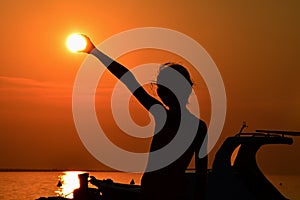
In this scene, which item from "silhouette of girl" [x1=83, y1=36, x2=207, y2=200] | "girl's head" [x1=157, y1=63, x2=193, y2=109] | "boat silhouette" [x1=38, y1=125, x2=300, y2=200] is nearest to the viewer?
"silhouette of girl" [x1=83, y1=36, x2=207, y2=200]

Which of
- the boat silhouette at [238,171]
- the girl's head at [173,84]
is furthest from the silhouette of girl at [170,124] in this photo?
the boat silhouette at [238,171]

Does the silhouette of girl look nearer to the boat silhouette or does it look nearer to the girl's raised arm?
the girl's raised arm

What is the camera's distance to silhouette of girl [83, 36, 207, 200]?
5.35 meters

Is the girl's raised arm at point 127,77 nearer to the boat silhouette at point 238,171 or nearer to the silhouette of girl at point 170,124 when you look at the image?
the silhouette of girl at point 170,124

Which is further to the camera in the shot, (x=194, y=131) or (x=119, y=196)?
(x=119, y=196)

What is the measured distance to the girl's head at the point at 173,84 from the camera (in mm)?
5453

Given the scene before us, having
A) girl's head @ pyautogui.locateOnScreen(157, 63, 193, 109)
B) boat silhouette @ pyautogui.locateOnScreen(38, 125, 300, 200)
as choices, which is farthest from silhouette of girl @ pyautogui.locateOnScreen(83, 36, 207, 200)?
boat silhouette @ pyautogui.locateOnScreen(38, 125, 300, 200)

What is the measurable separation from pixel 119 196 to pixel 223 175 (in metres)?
6.62

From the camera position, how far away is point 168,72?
5453 mm

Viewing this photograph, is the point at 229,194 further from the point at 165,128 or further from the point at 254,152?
the point at 165,128

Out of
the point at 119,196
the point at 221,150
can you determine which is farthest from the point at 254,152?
the point at 119,196

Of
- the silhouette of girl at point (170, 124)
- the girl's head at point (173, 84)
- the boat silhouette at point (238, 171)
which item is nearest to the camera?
the silhouette of girl at point (170, 124)

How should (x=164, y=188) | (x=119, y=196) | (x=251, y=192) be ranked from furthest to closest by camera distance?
(x=119, y=196), (x=251, y=192), (x=164, y=188)

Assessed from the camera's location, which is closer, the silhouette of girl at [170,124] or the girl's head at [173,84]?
the silhouette of girl at [170,124]
